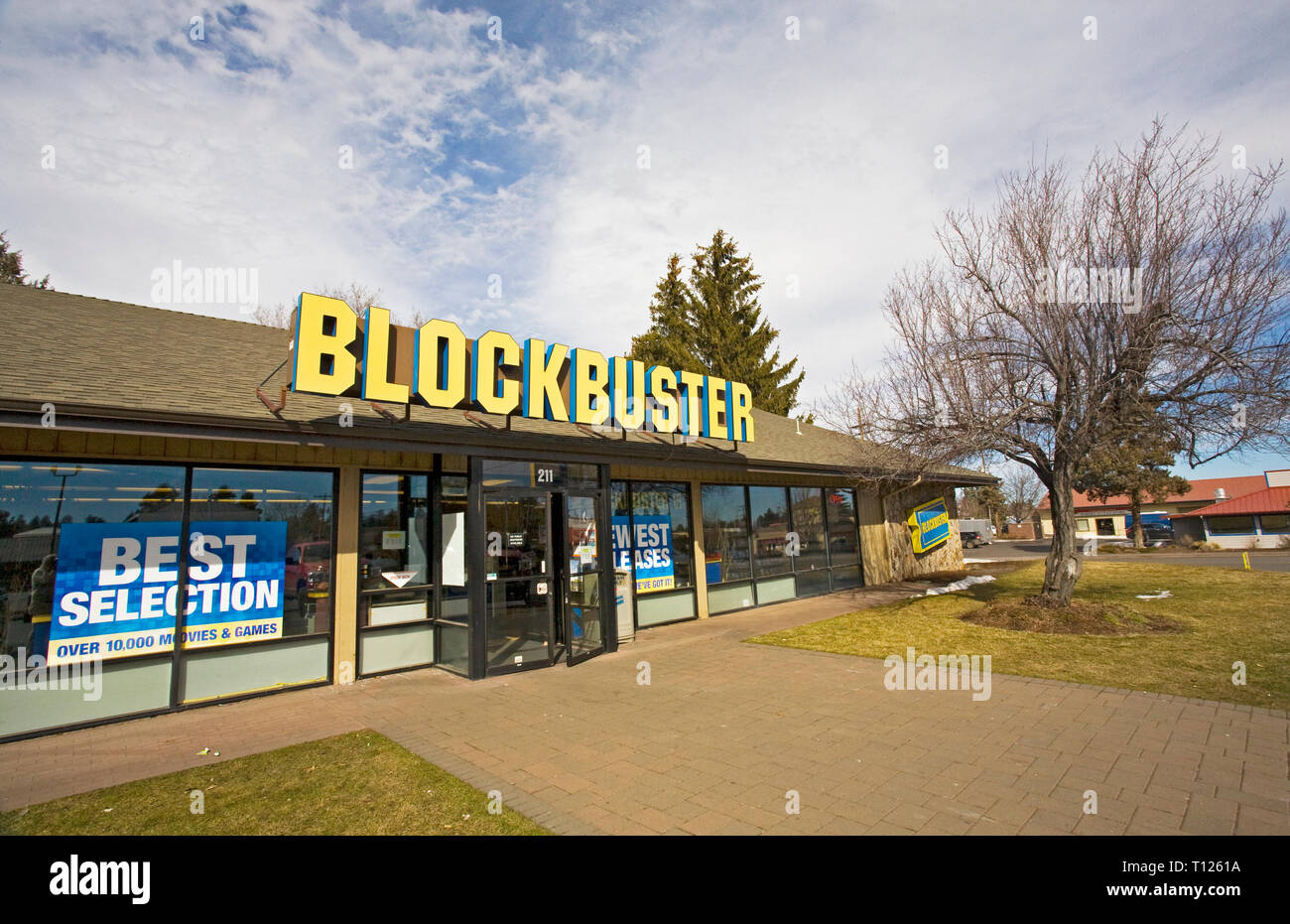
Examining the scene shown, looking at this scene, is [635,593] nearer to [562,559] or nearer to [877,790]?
[562,559]

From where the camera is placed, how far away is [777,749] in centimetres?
528

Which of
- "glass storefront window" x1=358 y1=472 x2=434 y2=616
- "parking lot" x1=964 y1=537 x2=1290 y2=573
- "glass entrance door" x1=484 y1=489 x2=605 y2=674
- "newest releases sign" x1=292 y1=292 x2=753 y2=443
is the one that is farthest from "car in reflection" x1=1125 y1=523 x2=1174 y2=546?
"glass storefront window" x1=358 y1=472 x2=434 y2=616

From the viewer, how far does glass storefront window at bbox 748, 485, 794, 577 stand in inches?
553

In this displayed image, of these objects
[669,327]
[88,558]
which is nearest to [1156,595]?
[88,558]

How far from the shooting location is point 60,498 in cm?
641

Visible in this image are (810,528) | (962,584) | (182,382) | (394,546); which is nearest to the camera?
(182,382)

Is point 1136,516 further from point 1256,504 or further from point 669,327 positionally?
point 669,327

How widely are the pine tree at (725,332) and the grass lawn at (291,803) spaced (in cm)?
2811

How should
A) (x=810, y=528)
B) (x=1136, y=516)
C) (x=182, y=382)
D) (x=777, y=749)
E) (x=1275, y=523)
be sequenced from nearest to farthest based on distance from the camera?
(x=777, y=749) → (x=182, y=382) → (x=810, y=528) → (x=1136, y=516) → (x=1275, y=523)

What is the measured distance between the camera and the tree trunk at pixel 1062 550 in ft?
35.9

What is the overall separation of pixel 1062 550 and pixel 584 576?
29.7ft
